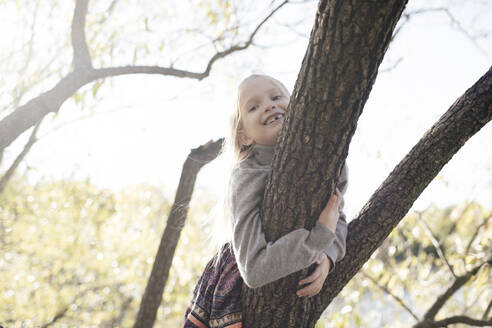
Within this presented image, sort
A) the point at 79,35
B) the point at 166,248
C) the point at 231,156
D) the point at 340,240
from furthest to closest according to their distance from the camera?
1. the point at 166,248
2. the point at 79,35
3. the point at 231,156
4. the point at 340,240

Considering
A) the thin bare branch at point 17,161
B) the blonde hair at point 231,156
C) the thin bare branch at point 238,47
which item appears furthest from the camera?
the thin bare branch at point 17,161

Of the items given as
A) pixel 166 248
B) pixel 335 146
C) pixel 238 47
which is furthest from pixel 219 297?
pixel 238 47

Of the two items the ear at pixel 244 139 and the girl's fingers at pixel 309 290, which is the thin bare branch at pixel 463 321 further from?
the ear at pixel 244 139

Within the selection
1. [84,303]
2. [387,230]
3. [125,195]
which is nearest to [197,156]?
[387,230]

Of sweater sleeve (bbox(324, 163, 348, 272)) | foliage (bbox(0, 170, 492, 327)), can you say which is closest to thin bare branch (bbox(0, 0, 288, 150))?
sweater sleeve (bbox(324, 163, 348, 272))

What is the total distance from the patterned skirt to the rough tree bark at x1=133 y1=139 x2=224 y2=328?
3.78ft

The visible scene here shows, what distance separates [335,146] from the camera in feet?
3.41

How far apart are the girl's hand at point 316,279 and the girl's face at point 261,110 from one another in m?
0.45

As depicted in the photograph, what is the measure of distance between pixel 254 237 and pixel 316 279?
237 millimetres

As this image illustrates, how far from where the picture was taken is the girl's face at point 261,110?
1409mm

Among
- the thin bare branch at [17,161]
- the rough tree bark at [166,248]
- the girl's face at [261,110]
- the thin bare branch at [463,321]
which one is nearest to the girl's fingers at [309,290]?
the girl's face at [261,110]

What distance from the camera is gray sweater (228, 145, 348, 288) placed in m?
1.10

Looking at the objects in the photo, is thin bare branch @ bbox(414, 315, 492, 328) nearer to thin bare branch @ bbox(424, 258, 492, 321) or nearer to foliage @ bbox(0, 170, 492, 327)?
thin bare branch @ bbox(424, 258, 492, 321)

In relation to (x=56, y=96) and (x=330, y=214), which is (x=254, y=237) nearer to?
(x=330, y=214)
